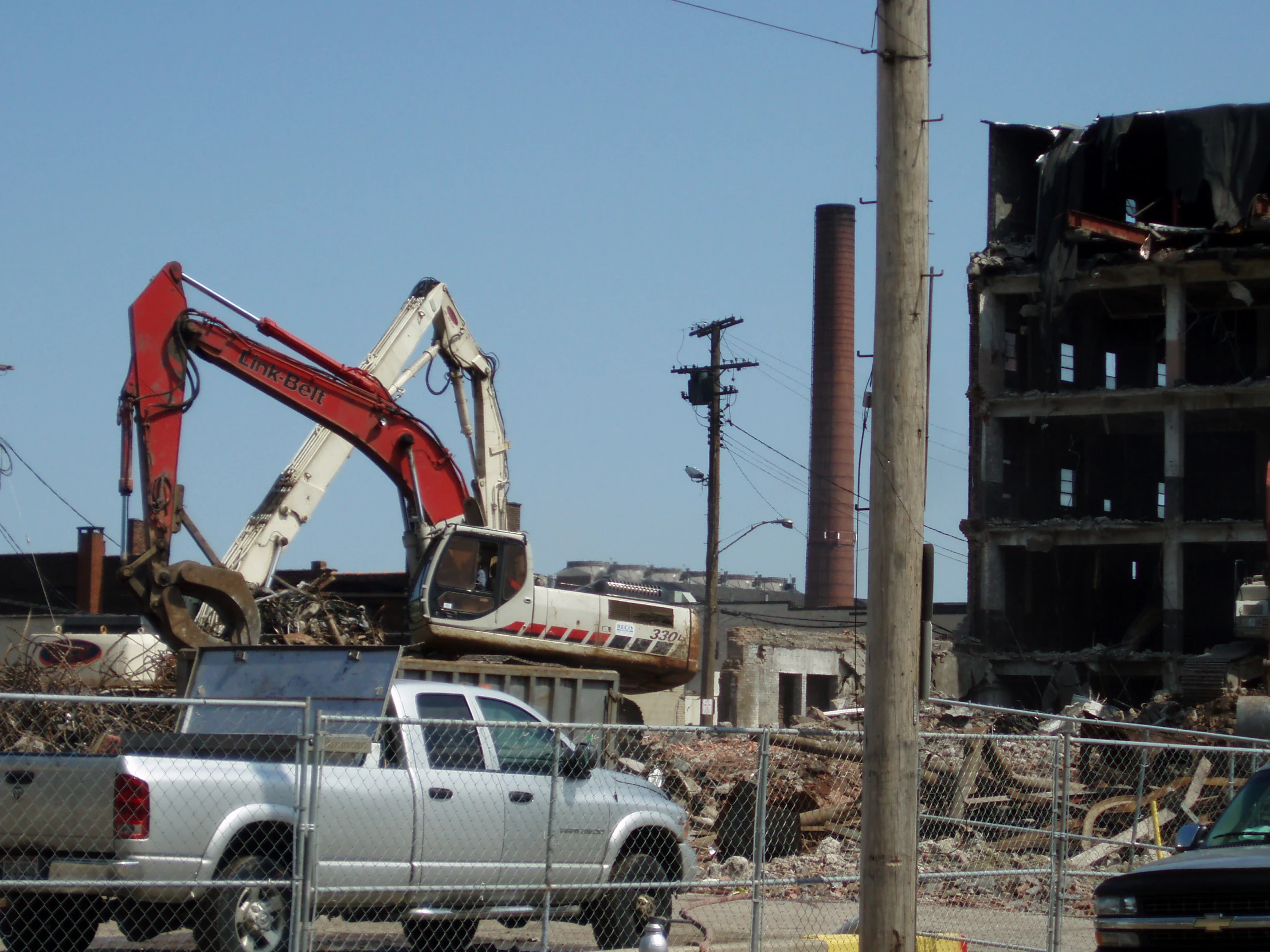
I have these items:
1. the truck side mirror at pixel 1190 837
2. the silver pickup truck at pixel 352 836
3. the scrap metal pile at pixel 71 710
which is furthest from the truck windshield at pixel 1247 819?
the scrap metal pile at pixel 71 710

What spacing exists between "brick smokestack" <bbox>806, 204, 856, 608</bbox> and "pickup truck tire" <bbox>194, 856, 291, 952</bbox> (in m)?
45.4

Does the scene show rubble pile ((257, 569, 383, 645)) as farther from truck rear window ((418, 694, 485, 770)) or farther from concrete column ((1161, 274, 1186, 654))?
concrete column ((1161, 274, 1186, 654))

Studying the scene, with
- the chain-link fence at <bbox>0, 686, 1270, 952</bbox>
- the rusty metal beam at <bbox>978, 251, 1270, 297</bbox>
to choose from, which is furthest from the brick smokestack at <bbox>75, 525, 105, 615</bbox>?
the chain-link fence at <bbox>0, 686, 1270, 952</bbox>

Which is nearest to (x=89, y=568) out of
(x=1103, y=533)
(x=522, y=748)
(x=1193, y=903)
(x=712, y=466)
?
(x=712, y=466)

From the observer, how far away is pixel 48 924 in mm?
8961

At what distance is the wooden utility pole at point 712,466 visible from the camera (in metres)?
37.0

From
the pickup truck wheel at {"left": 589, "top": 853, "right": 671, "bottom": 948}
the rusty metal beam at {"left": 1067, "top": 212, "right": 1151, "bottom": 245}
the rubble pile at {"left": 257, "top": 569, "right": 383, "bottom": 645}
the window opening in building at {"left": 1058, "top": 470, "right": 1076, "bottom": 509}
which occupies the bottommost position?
the pickup truck wheel at {"left": 589, "top": 853, "right": 671, "bottom": 948}

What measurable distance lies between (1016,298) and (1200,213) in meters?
5.73

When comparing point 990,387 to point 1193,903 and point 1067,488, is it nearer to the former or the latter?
point 1067,488

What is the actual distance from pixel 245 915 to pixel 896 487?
432 cm

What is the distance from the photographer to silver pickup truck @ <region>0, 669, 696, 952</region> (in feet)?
27.3

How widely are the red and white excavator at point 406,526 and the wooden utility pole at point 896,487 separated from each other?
1123 centimetres

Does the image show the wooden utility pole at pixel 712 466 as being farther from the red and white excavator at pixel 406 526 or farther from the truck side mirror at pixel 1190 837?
the truck side mirror at pixel 1190 837


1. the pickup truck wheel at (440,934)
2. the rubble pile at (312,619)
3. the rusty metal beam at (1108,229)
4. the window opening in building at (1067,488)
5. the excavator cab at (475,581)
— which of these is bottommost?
the pickup truck wheel at (440,934)
